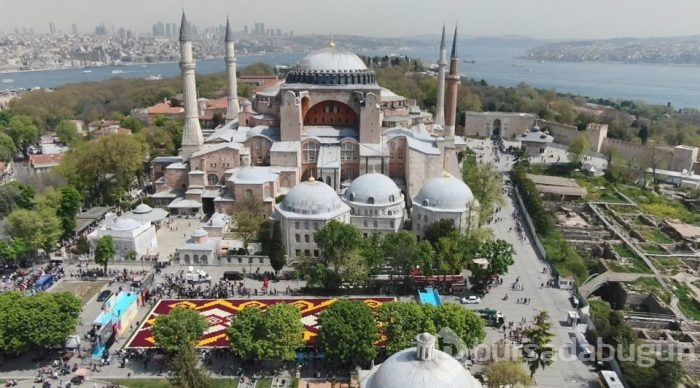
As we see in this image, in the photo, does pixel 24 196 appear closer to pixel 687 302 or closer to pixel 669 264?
pixel 687 302

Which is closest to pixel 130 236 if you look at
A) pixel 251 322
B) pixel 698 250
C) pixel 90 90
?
pixel 251 322

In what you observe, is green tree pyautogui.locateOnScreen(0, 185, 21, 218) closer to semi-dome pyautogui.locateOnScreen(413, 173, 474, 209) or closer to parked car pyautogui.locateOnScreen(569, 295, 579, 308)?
semi-dome pyautogui.locateOnScreen(413, 173, 474, 209)

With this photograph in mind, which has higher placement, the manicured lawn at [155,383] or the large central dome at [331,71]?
the large central dome at [331,71]

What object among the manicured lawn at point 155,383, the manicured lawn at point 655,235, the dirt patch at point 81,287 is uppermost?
the dirt patch at point 81,287

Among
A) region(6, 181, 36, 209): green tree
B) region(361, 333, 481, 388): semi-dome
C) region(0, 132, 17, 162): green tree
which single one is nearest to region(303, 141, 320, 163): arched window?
region(6, 181, 36, 209): green tree

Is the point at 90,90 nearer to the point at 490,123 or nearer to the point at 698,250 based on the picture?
the point at 490,123

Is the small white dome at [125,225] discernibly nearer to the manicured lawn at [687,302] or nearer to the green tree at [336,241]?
the green tree at [336,241]

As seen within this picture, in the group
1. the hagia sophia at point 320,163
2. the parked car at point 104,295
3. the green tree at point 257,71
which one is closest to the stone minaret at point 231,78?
the hagia sophia at point 320,163
